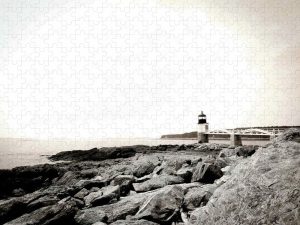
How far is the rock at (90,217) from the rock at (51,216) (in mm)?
162

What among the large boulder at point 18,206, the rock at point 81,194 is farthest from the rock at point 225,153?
the large boulder at point 18,206

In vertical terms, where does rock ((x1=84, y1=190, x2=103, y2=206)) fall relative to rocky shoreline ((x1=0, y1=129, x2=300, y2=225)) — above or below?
below

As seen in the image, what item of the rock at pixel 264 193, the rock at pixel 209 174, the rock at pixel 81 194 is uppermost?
A: the rock at pixel 264 193

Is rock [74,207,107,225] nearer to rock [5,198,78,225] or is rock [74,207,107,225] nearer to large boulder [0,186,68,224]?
rock [5,198,78,225]

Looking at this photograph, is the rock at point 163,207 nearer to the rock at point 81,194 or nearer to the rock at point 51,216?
the rock at point 51,216

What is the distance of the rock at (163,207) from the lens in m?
4.61

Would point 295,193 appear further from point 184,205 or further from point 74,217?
point 74,217

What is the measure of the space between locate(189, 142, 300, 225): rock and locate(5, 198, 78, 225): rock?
9.18 ft

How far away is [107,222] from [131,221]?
0.84m

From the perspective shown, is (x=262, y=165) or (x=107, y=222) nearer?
(x=262, y=165)

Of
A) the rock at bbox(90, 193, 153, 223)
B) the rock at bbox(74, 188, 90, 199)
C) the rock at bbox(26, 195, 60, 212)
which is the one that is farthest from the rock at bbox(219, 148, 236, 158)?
the rock at bbox(26, 195, 60, 212)

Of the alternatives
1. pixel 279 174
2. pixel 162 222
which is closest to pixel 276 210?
pixel 279 174

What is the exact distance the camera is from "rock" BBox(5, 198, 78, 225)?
5.04 metres

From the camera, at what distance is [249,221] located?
291 centimetres
